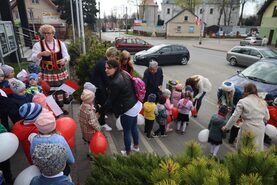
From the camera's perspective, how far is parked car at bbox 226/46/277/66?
14.6m

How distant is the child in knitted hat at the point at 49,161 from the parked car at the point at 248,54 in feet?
50.6

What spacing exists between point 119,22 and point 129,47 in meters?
89.2

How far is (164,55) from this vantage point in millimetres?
16016

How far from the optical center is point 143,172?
5.75ft

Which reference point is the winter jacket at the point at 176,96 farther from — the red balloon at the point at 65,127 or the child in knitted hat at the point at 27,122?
the child in knitted hat at the point at 27,122

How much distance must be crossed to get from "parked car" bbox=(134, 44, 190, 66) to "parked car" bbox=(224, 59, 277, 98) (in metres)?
8.75

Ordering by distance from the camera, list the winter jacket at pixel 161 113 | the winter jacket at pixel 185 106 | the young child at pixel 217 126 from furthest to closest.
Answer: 1. the winter jacket at pixel 185 106
2. the winter jacket at pixel 161 113
3. the young child at pixel 217 126

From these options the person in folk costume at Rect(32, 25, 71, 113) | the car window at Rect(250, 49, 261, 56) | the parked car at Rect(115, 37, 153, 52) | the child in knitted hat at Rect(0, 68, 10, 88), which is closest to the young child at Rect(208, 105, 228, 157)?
the person in folk costume at Rect(32, 25, 71, 113)

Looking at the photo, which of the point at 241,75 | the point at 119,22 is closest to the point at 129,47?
the point at 241,75

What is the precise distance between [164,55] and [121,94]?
41.5ft

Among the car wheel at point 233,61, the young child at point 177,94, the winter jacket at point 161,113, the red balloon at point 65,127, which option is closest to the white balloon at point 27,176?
the red balloon at point 65,127

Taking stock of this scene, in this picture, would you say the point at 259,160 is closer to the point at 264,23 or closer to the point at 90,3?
Answer: the point at 264,23

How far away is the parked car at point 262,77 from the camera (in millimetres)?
6325

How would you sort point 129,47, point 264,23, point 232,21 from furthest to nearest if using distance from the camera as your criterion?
point 232,21
point 264,23
point 129,47
